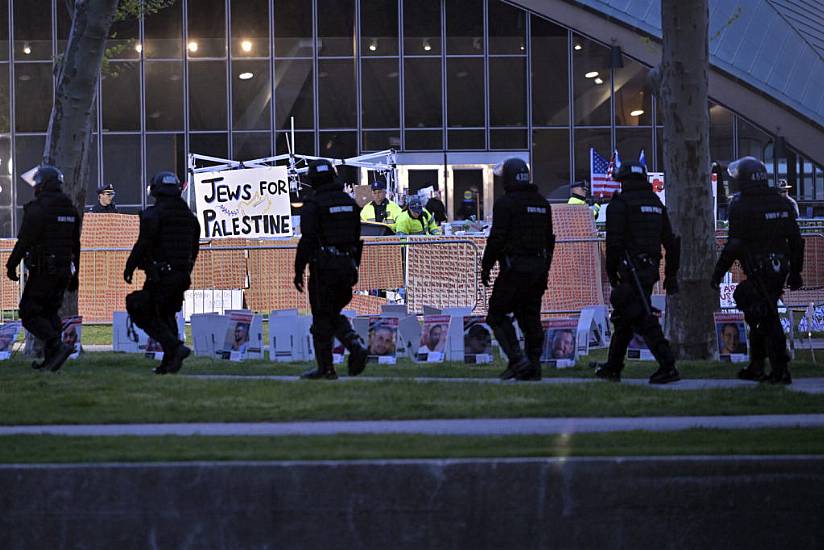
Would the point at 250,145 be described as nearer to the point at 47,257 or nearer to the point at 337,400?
the point at 47,257

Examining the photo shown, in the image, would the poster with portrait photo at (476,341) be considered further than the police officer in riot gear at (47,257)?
Yes

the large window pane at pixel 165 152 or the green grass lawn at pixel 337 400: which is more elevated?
the large window pane at pixel 165 152

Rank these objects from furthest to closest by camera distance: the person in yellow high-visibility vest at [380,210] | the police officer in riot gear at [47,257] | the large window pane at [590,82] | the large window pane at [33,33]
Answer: the large window pane at [33,33] < the large window pane at [590,82] < the person in yellow high-visibility vest at [380,210] < the police officer in riot gear at [47,257]

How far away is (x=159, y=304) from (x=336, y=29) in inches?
1124

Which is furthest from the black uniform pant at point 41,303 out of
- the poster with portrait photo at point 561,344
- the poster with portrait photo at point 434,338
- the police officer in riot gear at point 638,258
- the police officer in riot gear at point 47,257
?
the police officer in riot gear at point 638,258

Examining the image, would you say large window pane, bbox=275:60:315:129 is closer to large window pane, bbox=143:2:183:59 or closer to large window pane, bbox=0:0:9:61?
large window pane, bbox=143:2:183:59

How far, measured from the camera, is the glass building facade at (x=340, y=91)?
40.5 m

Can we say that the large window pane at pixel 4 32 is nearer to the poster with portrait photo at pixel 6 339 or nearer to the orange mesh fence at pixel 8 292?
the orange mesh fence at pixel 8 292

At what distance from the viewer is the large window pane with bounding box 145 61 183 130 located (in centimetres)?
4056

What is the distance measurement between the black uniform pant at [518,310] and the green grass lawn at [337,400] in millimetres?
668

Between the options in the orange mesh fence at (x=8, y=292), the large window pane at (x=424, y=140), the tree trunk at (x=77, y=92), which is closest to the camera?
the tree trunk at (x=77, y=92)

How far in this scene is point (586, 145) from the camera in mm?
40625

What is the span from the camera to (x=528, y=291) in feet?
40.4

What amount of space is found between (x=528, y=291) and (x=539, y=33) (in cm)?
A: 2968
